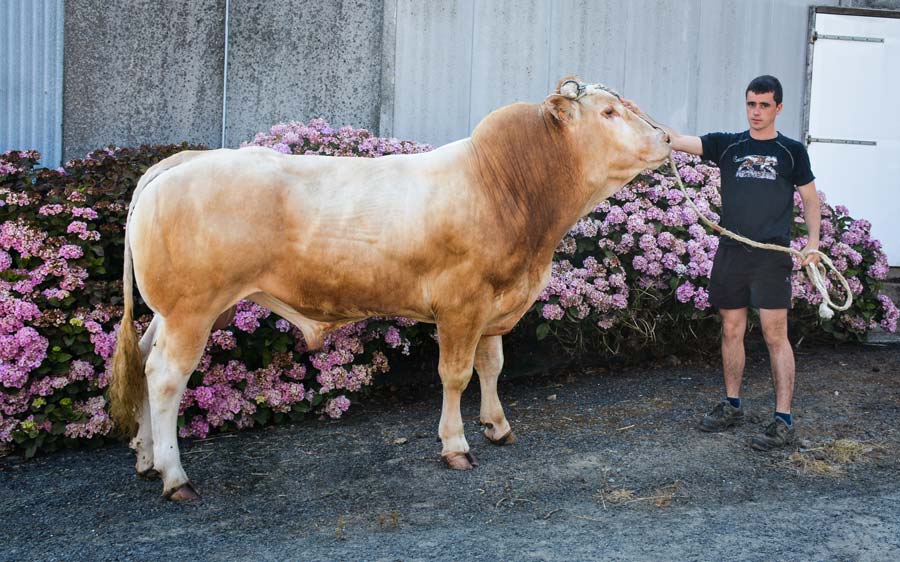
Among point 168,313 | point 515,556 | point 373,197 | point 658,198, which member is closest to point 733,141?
point 658,198

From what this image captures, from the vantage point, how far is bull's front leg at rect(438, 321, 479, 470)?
14.8ft

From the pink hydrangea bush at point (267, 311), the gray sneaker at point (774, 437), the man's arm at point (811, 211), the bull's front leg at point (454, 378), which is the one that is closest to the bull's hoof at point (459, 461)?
the bull's front leg at point (454, 378)

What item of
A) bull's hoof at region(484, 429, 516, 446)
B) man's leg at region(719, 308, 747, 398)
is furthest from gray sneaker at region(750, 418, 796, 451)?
bull's hoof at region(484, 429, 516, 446)

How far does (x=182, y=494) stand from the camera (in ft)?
14.0

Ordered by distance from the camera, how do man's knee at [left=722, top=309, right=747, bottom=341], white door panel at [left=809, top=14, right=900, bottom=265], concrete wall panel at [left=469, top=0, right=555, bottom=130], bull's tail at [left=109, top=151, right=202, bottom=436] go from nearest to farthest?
bull's tail at [left=109, top=151, right=202, bottom=436] < man's knee at [left=722, top=309, right=747, bottom=341] < concrete wall panel at [left=469, top=0, right=555, bottom=130] < white door panel at [left=809, top=14, right=900, bottom=265]

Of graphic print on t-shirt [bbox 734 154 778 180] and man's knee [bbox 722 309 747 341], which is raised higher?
graphic print on t-shirt [bbox 734 154 778 180]

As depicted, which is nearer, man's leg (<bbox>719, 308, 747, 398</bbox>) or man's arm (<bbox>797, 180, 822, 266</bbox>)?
man's arm (<bbox>797, 180, 822, 266</bbox>)

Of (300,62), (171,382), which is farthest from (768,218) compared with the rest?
(300,62)

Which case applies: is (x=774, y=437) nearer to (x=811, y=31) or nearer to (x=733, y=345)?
(x=733, y=345)

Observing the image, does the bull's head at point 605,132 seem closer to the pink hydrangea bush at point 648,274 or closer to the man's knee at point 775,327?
the man's knee at point 775,327

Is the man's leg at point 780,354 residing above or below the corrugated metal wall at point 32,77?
below

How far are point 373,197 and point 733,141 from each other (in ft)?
7.08

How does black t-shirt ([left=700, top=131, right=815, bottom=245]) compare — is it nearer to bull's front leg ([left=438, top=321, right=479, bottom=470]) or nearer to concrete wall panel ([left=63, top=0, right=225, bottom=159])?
bull's front leg ([left=438, top=321, right=479, bottom=470])

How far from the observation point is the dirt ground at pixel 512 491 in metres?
3.75
